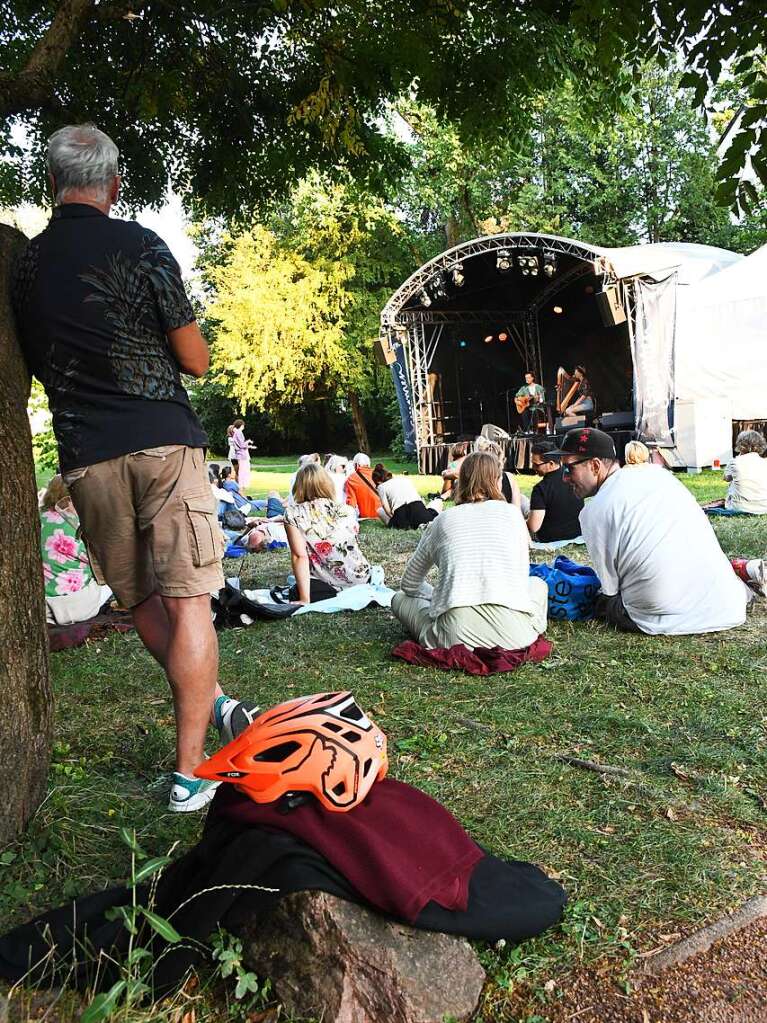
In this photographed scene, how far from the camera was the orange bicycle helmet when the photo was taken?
1.90 meters

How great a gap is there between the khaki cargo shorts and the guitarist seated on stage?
1666 cm

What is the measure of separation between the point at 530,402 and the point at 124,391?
55.9ft

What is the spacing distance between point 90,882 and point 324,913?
0.86 metres

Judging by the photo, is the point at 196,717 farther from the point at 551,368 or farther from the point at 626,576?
the point at 551,368

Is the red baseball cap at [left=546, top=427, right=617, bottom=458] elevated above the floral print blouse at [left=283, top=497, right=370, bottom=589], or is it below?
above

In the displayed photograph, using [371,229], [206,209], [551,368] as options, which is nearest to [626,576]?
[206,209]

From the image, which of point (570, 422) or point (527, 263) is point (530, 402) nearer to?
point (570, 422)

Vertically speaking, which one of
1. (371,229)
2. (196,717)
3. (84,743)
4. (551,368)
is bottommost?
(84,743)

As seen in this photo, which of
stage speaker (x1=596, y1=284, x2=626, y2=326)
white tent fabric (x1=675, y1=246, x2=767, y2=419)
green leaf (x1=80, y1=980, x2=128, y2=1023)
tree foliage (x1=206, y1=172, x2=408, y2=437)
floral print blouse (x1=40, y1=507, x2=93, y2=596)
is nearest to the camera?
green leaf (x1=80, y1=980, x2=128, y2=1023)

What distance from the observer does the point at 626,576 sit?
16.1 ft

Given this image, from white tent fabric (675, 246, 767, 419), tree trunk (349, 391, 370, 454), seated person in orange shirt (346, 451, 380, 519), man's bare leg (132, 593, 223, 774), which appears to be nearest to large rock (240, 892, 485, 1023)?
man's bare leg (132, 593, 223, 774)

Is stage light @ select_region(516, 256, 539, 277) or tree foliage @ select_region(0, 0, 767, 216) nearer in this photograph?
tree foliage @ select_region(0, 0, 767, 216)

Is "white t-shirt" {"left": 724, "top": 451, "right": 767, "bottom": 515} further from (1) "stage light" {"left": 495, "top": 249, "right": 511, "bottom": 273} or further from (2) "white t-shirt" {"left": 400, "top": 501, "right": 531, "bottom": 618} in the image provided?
(1) "stage light" {"left": 495, "top": 249, "right": 511, "bottom": 273}

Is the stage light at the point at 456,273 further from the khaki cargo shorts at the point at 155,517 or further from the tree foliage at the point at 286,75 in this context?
the khaki cargo shorts at the point at 155,517
